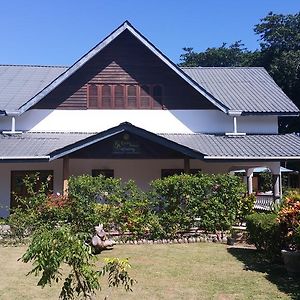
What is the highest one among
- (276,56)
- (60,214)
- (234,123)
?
(276,56)

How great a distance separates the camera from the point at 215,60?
2788 inches

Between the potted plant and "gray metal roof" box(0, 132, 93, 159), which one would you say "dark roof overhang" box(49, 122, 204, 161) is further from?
the potted plant

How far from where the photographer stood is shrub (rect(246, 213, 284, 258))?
1003cm

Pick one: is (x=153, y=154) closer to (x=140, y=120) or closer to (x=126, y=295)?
(x=140, y=120)

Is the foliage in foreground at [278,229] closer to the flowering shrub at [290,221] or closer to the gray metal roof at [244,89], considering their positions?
the flowering shrub at [290,221]

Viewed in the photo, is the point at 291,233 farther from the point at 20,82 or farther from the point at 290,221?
the point at 20,82

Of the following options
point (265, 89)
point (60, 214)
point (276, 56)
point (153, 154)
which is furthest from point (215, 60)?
point (60, 214)

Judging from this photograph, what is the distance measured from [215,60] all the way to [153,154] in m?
56.1

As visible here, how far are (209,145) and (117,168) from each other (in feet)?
14.0

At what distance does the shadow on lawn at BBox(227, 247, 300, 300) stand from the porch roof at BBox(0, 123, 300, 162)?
5.64m

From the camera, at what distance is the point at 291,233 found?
8977 mm

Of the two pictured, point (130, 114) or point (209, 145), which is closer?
point (209, 145)

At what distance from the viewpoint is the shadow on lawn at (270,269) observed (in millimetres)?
7980

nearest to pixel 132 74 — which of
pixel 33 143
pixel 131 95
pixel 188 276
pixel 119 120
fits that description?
pixel 131 95
